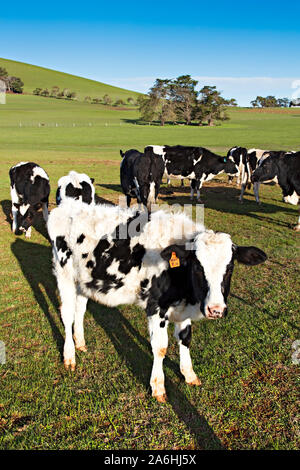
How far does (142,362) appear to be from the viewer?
4969 mm

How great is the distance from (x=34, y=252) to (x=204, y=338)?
6.14 meters

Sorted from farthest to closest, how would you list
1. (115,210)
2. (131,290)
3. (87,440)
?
(115,210) < (131,290) < (87,440)

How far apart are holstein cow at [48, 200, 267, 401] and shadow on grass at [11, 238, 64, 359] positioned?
4.52ft

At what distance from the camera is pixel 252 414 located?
4.03 metres

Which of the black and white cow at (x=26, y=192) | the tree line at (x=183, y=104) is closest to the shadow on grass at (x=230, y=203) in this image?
the black and white cow at (x=26, y=192)

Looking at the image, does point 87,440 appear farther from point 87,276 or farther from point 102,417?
point 87,276

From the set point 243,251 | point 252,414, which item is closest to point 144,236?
point 243,251

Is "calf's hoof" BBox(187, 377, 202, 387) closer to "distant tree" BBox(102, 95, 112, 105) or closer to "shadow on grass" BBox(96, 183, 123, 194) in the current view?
"shadow on grass" BBox(96, 183, 123, 194)

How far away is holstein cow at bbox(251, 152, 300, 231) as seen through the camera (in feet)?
39.8

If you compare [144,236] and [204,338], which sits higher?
[144,236]

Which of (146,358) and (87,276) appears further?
(146,358)

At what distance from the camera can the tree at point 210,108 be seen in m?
83.1

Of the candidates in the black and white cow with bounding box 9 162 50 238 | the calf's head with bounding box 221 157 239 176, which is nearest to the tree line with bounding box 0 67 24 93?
the calf's head with bounding box 221 157 239 176

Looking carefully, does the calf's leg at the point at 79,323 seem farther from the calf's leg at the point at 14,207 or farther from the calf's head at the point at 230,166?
the calf's head at the point at 230,166
